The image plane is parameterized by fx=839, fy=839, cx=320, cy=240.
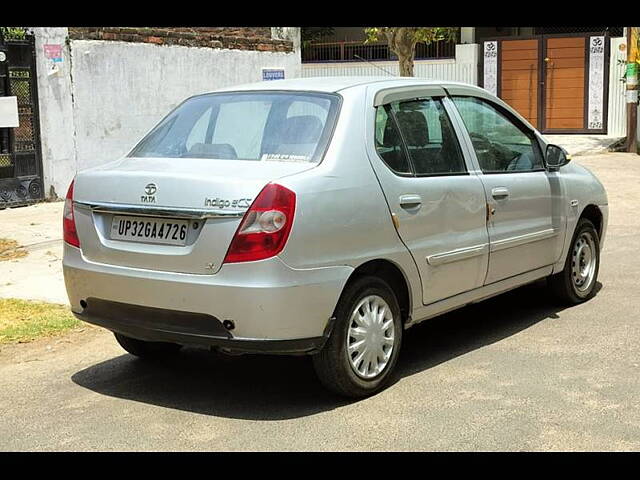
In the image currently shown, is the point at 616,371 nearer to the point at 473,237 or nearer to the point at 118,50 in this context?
the point at 473,237

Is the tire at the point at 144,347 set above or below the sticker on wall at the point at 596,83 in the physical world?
below

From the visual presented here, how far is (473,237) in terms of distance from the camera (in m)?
5.37

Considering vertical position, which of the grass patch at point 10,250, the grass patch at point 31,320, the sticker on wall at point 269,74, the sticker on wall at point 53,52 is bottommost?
the grass patch at point 31,320

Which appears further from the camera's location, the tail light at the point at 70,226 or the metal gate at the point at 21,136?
the metal gate at the point at 21,136

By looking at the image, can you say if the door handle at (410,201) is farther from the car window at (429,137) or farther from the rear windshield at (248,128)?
the rear windshield at (248,128)

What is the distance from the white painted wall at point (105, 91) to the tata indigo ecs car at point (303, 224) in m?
7.38

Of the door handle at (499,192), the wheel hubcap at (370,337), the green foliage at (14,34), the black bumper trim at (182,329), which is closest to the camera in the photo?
the black bumper trim at (182,329)

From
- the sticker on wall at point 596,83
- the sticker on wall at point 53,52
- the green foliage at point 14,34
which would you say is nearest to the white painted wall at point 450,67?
the sticker on wall at point 596,83

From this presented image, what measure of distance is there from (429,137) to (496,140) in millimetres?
852

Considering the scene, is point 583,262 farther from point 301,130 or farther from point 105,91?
point 105,91

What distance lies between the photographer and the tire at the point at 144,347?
17.5 ft
